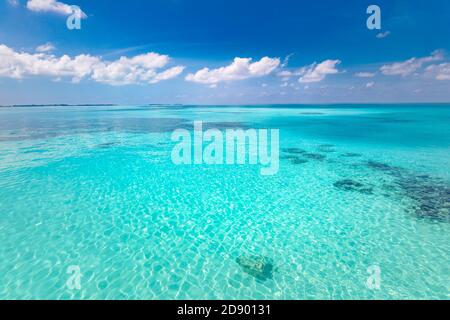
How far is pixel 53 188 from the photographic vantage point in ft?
37.5

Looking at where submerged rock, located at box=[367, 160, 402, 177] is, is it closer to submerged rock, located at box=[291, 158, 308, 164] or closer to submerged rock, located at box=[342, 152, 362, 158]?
submerged rock, located at box=[342, 152, 362, 158]

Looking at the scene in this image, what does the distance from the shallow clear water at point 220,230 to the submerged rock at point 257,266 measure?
7cm

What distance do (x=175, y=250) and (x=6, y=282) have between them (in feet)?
13.2

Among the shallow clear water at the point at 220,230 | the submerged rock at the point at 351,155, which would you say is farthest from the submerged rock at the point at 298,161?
the submerged rock at the point at 351,155

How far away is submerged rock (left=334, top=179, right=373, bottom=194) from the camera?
457 inches

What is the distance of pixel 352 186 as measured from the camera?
12.1 metres

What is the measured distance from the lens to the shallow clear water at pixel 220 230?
5.87m

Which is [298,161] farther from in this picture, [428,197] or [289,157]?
[428,197]

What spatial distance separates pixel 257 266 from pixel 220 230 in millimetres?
2077

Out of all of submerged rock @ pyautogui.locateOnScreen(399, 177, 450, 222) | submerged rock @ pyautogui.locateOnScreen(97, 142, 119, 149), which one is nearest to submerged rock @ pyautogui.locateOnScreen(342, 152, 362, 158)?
submerged rock @ pyautogui.locateOnScreen(399, 177, 450, 222)

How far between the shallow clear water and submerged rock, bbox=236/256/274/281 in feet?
0.23

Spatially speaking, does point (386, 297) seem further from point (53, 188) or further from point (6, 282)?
point (53, 188)

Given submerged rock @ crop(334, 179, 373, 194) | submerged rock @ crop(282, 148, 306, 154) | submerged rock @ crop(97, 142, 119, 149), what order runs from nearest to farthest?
submerged rock @ crop(334, 179, 373, 194), submerged rock @ crop(282, 148, 306, 154), submerged rock @ crop(97, 142, 119, 149)

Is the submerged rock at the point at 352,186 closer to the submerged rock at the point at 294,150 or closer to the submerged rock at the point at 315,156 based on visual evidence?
the submerged rock at the point at 315,156
